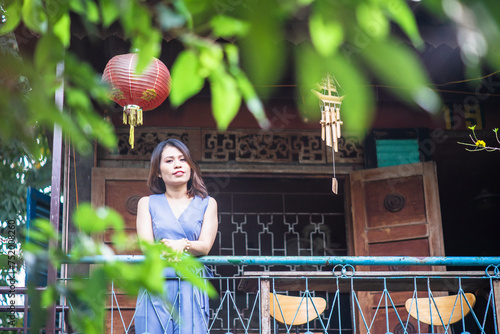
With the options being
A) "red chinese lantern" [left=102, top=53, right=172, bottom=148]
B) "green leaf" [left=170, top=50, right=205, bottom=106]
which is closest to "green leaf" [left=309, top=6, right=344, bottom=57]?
"green leaf" [left=170, top=50, right=205, bottom=106]

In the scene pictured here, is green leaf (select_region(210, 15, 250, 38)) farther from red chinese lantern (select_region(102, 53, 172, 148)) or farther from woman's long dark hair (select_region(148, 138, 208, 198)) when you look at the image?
red chinese lantern (select_region(102, 53, 172, 148))

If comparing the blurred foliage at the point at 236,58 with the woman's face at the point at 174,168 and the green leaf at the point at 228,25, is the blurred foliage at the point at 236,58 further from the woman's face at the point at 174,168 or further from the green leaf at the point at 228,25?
the woman's face at the point at 174,168

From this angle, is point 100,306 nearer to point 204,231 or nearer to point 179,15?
point 179,15

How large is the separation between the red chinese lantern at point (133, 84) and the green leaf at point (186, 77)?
377 centimetres

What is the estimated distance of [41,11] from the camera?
4.54ft

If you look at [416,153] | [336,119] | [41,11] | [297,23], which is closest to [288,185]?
[416,153]

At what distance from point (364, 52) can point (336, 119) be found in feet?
14.0

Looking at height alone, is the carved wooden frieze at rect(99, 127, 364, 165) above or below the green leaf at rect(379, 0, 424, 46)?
above

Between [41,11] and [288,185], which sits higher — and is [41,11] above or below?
below

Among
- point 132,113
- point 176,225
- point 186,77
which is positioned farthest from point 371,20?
point 132,113

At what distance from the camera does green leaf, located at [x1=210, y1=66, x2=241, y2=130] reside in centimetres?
109

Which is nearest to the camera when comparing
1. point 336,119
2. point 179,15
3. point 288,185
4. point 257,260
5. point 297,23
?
point 179,15

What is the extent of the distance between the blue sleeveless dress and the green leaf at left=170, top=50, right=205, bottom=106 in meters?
2.62

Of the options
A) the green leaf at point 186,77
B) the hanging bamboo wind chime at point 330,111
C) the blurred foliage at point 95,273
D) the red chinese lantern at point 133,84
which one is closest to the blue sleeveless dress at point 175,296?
the red chinese lantern at point 133,84
